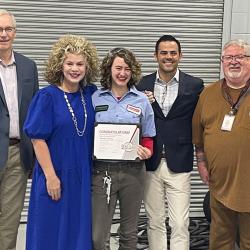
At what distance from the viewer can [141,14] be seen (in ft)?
15.2

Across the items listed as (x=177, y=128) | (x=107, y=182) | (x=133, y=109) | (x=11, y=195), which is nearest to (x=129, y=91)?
(x=133, y=109)

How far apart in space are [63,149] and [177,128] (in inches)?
31.8

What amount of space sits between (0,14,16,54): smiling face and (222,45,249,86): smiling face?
133 centimetres

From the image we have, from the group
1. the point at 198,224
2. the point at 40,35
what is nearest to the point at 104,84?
the point at 40,35

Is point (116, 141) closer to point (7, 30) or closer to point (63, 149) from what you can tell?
point (63, 149)

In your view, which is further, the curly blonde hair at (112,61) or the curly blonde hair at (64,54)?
the curly blonde hair at (112,61)

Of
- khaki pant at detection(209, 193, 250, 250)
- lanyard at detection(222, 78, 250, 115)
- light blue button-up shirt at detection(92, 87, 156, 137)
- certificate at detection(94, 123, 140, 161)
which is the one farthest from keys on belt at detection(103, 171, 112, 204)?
lanyard at detection(222, 78, 250, 115)

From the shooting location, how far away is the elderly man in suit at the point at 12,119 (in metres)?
2.92

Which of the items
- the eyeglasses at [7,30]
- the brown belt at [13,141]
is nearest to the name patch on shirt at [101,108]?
the brown belt at [13,141]

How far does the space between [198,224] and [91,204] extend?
6.47 ft

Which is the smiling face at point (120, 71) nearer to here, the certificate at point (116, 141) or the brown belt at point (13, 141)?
the certificate at point (116, 141)

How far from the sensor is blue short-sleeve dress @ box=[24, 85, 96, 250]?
2.76m

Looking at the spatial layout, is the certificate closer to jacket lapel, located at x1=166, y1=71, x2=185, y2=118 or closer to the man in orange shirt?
jacket lapel, located at x1=166, y1=71, x2=185, y2=118

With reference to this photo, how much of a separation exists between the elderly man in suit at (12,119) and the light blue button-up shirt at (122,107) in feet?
1.49
